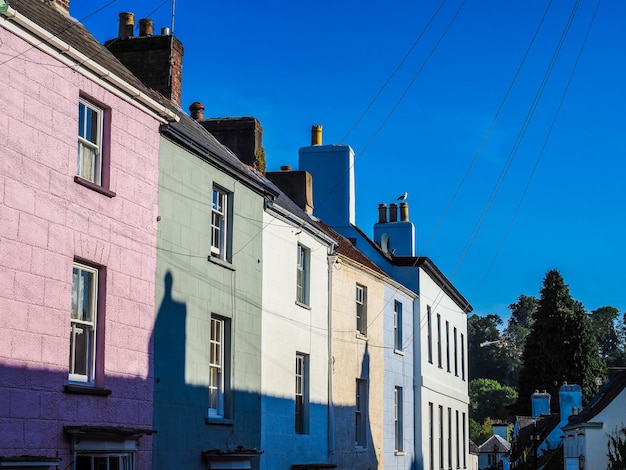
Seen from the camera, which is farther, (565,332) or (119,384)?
(565,332)

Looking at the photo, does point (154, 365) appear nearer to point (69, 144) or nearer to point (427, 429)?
point (69, 144)

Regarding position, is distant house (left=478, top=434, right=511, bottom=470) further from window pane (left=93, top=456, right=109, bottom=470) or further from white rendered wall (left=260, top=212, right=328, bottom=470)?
window pane (left=93, top=456, right=109, bottom=470)

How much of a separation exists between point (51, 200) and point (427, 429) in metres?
26.4

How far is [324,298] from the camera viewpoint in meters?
29.5

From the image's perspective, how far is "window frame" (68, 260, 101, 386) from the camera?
16.8 metres

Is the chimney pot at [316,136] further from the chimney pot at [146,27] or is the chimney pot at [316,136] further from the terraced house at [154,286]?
the chimney pot at [146,27]

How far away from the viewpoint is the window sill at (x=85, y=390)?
1630 centimetres

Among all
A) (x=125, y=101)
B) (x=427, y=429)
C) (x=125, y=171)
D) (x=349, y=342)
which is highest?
(x=125, y=101)

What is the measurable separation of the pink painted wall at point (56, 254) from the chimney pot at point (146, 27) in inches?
289

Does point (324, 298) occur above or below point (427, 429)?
above

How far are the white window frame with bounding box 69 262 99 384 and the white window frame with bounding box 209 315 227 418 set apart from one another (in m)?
4.80

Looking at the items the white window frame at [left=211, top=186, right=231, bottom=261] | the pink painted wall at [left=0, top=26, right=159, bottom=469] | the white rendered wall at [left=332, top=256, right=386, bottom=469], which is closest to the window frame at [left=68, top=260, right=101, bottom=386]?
the pink painted wall at [left=0, top=26, right=159, bottom=469]

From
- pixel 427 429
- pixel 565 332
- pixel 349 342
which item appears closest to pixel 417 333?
pixel 427 429

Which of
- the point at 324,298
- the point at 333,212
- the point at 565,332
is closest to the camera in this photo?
the point at 324,298
